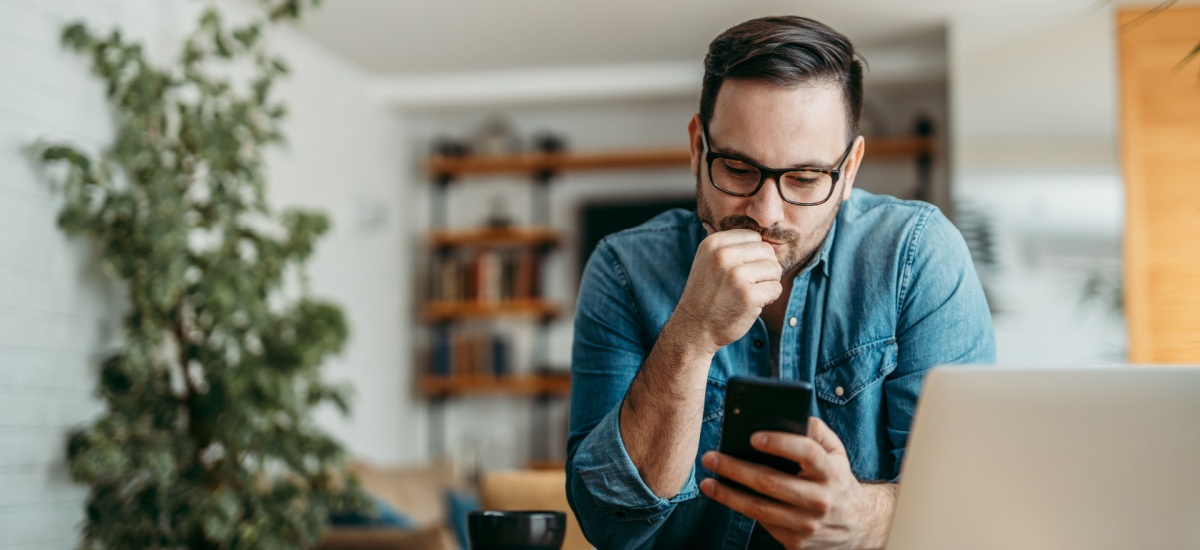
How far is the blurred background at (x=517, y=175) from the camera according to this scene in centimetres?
311

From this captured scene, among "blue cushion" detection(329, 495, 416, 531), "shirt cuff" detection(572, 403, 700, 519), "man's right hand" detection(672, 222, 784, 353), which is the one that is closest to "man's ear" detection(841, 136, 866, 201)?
"man's right hand" detection(672, 222, 784, 353)

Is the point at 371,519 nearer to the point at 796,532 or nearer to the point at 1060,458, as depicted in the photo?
the point at 796,532

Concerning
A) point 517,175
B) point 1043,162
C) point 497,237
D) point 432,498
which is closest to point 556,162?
point 517,175

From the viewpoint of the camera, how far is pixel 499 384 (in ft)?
18.9

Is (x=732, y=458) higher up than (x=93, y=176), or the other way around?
(x=93, y=176)

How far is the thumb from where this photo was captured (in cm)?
106

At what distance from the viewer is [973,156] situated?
14.9ft

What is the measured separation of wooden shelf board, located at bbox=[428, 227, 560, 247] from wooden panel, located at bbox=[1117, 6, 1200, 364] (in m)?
2.76

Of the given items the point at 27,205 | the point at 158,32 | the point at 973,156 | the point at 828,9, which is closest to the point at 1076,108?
the point at 973,156

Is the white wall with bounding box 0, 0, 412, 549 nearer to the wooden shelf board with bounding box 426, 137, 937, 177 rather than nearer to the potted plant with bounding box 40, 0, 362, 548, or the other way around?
the potted plant with bounding box 40, 0, 362, 548

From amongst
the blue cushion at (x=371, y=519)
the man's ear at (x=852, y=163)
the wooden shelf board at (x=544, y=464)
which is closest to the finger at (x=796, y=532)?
the man's ear at (x=852, y=163)

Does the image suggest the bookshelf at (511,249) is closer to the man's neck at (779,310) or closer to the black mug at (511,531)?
the man's neck at (779,310)

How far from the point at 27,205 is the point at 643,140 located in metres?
3.43

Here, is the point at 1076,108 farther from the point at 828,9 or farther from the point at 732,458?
the point at 732,458
